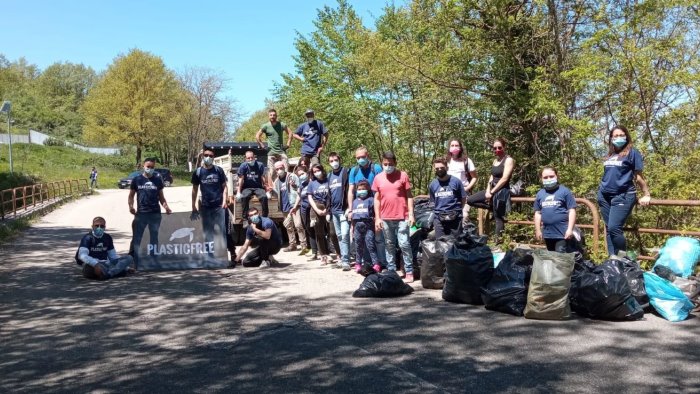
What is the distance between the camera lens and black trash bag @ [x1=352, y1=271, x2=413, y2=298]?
7.68m

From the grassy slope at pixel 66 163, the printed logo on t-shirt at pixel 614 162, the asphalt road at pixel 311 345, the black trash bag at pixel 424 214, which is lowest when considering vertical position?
the asphalt road at pixel 311 345

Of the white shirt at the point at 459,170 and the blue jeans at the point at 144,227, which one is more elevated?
the white shirt at the point at 459,170

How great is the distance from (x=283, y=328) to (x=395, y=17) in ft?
69.5

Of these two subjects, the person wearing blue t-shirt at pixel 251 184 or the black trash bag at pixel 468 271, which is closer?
the black trash bag at pixel 468 271

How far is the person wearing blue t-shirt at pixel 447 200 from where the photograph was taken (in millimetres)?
8523

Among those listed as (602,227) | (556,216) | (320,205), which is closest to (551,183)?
(556,216)

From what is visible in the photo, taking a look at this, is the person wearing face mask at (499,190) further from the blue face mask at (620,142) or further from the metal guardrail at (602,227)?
the blue face mask at (620,142)

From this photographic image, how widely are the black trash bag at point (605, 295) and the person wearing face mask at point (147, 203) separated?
7.17m

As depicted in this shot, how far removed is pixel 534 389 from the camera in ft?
14.0

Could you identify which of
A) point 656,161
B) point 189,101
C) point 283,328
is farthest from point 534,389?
point 189,101

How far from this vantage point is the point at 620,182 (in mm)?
7262

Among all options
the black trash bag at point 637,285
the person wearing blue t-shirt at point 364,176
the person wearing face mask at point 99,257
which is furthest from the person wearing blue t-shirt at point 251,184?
the black trash bag at point 637,285

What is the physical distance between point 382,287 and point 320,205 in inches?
120

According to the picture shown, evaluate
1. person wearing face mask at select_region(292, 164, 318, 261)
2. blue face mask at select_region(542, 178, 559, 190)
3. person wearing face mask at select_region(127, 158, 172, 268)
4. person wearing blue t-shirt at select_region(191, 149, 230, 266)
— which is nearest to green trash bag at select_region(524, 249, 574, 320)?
A: blue face mask at select_region(542, 178, 559, 190)
